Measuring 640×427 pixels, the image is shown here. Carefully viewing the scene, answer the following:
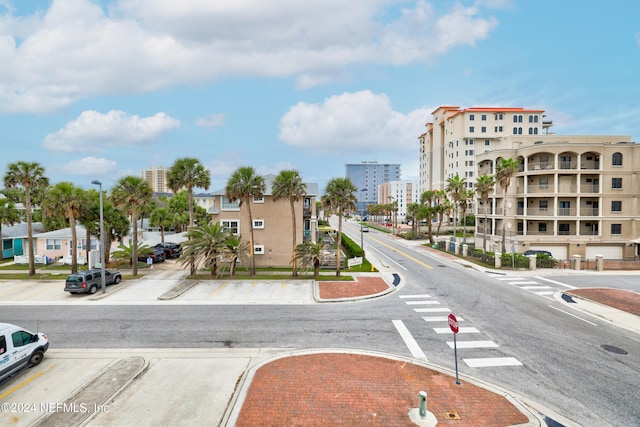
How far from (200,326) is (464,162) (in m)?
84.2

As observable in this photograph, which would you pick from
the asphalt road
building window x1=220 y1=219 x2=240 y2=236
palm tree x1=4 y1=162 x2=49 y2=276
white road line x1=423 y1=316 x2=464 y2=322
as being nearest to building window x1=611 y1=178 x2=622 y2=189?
the asphalt road

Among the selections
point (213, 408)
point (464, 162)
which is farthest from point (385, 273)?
point (464, 162)

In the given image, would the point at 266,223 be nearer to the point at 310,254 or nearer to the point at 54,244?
the point at 310,254

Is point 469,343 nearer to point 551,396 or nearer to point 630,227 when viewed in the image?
point 551,396

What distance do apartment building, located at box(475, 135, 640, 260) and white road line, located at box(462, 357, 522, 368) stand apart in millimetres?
30288

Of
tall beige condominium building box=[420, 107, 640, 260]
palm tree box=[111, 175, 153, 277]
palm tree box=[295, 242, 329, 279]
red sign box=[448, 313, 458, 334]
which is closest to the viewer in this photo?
red sign box=[448, 313, 458, 334]

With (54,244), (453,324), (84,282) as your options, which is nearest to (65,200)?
(84,282)

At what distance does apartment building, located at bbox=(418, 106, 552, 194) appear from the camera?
8131cm

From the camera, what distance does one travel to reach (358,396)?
10.9 metres

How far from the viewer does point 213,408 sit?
10289 mm

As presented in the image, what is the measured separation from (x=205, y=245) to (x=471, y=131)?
256 ft

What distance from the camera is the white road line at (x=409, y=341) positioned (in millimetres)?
13961

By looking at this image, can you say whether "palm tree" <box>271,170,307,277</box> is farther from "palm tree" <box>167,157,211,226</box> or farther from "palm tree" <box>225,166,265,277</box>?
"palm tree" <box>167,157,211,226</box>

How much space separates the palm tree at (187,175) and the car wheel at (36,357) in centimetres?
1795
